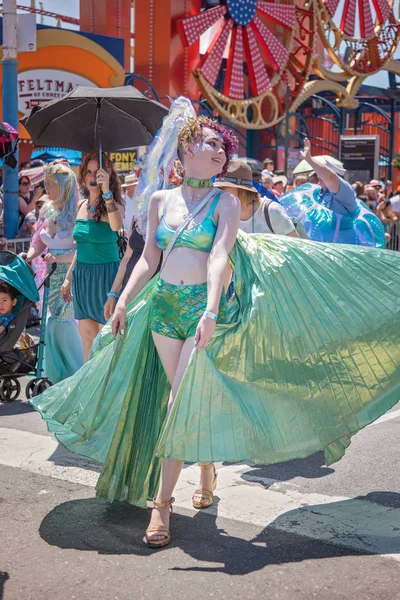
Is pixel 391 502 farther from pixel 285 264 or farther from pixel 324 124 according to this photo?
pixel 324 124

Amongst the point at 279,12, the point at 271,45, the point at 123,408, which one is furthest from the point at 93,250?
the point at 279,12

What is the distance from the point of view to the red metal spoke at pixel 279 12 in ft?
73.8

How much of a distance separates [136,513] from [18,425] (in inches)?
85.2

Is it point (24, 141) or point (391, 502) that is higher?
point (24, 141)

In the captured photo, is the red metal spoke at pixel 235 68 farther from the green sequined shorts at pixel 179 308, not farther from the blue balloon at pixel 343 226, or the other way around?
the green sequined shorts at pixel 179 308

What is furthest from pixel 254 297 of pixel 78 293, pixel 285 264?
pixel 78 293

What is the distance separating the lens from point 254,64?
22734mm

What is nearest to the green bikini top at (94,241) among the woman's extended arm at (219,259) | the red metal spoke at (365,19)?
the woman's extended arm at (219,259)

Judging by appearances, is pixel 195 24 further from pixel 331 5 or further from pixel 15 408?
pixel 15 408

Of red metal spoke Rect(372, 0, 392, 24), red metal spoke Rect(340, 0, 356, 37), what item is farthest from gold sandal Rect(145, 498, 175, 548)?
red metal spoke Rect(372, 0, 392, 24)

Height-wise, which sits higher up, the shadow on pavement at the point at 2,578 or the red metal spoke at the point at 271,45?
the red metal spoke at the point at 271,45

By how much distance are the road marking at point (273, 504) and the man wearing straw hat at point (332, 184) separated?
8.08 feet

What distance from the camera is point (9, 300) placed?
23.1 feet

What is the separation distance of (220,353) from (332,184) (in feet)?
10.2
